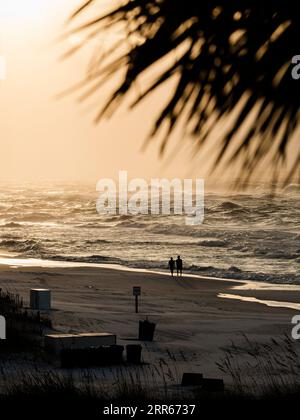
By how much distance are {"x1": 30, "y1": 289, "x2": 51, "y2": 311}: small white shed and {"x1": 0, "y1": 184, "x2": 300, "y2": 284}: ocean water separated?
9913 mm

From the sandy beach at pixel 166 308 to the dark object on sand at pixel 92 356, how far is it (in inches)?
35.9

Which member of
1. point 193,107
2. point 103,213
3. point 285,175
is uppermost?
point 193,107

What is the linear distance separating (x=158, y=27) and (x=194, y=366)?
13246 millimetres

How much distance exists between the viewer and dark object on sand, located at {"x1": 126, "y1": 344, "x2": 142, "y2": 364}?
1362cm

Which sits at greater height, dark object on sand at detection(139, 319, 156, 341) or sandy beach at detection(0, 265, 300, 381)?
dark object on sand at detection(139, 319, 156, 341)

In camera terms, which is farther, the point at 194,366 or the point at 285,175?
the point at 194,366

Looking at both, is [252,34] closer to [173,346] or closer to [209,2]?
[209,2]

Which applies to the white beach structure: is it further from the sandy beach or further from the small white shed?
the small white shed

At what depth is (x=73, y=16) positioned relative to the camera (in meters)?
1.39

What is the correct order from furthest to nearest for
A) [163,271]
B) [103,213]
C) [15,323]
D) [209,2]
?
[103,213]
[163,271]
[15,323]
[209,2]

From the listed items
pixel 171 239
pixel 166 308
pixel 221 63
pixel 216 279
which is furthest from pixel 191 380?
pixel 171 239

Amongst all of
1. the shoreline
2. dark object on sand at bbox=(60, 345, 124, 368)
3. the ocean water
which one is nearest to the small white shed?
dark object on sand at bbox=(60, 345, 124, 368)

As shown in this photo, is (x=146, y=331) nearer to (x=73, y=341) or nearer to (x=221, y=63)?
(x=73, y=341)

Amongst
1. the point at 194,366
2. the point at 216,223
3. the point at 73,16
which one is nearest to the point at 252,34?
the point at 73,16
